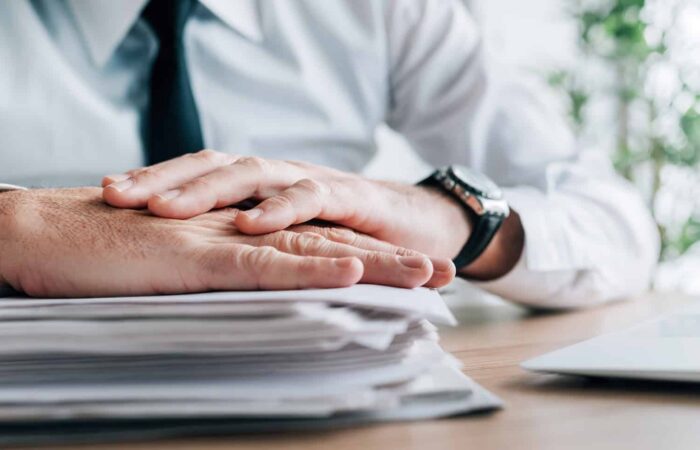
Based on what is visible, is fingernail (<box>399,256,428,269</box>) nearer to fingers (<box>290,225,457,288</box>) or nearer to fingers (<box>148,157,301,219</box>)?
fingers (<box>290,225,457,288</box>)

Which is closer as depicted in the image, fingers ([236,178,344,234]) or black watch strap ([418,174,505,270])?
fingers ([236,178,344,234])

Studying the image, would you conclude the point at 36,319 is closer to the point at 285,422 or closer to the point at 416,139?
the point at 285,422

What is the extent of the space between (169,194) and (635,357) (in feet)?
1.09

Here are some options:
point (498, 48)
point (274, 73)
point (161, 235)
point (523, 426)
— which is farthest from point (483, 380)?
point (498, 48)

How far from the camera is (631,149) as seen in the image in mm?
2725

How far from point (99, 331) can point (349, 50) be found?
34.2 inches

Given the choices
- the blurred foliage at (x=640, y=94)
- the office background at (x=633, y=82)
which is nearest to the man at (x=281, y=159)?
the office background at (x=633, y=82)

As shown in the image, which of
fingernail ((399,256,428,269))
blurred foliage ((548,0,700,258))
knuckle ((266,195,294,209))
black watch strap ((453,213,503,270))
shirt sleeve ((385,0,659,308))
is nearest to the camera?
fingernail ((399,256,428,269))

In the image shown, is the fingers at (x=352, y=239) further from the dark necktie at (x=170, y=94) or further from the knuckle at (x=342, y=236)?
the dark necktie at (x=170, y=94)

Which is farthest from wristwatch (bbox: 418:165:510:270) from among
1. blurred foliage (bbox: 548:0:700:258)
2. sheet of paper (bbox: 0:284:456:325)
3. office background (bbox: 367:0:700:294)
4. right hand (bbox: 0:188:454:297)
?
blurred foliage (bbox: 548:0:700:258)

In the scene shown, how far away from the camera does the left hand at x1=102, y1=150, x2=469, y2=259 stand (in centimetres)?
56

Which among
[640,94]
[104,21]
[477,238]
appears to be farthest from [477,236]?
[640,94]

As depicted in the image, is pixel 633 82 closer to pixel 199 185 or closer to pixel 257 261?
pixel 199 185

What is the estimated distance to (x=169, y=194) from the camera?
57 centimetres
